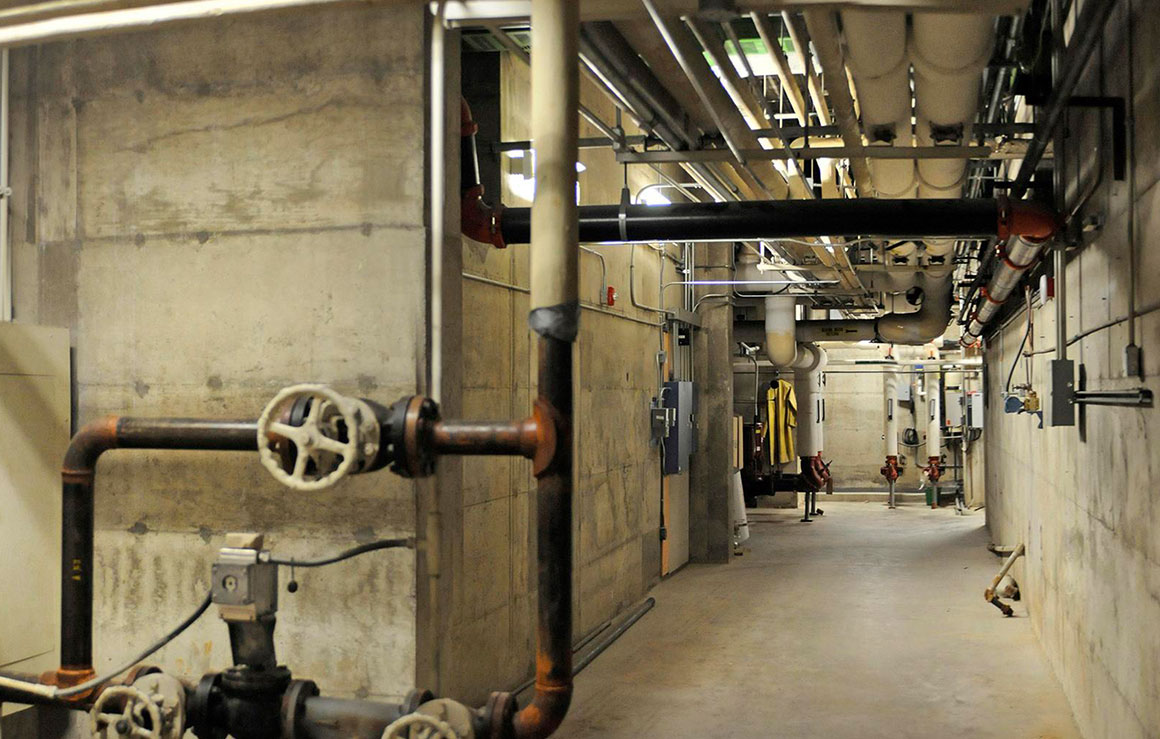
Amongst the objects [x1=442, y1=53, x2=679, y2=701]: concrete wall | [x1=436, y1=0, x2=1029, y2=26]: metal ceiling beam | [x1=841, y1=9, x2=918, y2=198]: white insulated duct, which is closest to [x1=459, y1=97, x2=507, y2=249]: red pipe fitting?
[x1=442, y1=53, x2=679, y2=701]: concrete wall

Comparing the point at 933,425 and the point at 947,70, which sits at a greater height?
the point at 947,70

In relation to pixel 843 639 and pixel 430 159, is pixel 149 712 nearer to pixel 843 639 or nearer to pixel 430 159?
pixel 430 159

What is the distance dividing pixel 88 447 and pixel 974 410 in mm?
14561

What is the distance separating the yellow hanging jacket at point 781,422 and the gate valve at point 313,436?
42.2ft

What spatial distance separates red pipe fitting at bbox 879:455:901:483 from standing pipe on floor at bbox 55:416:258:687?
14771 millimetres

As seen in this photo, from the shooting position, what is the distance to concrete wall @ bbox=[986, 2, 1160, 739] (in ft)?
10.6

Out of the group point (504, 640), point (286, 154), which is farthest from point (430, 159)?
point (504, 640)

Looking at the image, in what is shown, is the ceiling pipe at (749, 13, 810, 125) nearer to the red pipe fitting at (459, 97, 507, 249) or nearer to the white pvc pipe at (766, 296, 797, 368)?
the red pipe fitting at (459, 97, 507, 249)

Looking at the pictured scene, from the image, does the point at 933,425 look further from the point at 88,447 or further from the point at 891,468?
the point at 88,447

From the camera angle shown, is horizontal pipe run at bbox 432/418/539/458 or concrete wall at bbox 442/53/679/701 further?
concrete wall at bbox 442/53/679/701

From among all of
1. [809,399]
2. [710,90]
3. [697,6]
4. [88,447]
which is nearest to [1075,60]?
[710,90]

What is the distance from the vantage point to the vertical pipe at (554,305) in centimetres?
237

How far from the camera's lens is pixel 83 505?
265 centimetres

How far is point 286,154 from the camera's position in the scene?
3141mm
